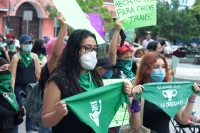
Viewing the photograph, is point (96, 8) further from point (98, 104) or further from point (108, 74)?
point (98, 104)

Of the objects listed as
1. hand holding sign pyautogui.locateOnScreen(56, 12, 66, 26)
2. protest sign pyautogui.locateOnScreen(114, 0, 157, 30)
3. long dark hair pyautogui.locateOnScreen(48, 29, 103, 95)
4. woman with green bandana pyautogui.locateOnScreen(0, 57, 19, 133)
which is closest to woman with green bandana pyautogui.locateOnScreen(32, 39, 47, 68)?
protest sign pyautogui.locateOnScreen(114, 0, 157, 30)

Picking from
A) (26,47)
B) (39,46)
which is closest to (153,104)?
(26,47)

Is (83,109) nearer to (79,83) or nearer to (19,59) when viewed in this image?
(79,83)

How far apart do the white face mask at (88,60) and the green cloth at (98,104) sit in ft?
0.60

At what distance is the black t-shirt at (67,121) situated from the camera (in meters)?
3.36

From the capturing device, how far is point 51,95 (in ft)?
10.9

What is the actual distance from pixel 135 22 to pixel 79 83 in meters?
2.99

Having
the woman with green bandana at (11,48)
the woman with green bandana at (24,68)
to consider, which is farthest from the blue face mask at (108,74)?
the woman with green bandana at (11,48)

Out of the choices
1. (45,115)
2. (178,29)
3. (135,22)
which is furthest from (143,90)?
(178,29)

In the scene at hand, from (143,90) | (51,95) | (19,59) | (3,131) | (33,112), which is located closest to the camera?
(51,95)

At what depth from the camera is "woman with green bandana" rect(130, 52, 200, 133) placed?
164 inches

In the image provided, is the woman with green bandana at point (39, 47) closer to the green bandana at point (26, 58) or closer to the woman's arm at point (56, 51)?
the green bandana at point (26, 58)

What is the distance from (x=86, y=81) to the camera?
3529 millimetres

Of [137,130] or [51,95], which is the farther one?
[137,130]
